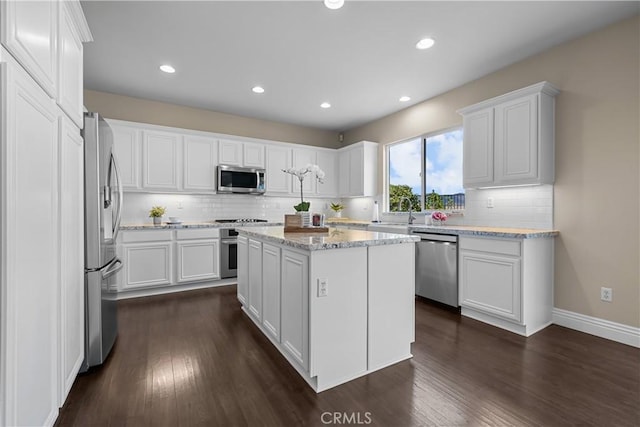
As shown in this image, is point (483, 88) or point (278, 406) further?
point (483, 88)

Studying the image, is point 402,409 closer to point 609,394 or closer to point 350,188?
point 609,394

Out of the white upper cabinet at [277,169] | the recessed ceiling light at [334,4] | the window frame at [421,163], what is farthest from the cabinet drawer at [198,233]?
the recessed ceiling light at [334,4]

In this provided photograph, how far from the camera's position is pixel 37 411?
1.32m

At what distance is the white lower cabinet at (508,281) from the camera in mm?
2711

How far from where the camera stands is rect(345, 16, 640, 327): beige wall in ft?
8.35

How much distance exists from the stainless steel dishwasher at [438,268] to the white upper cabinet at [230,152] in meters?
3.00

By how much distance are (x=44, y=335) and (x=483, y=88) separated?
4.50m

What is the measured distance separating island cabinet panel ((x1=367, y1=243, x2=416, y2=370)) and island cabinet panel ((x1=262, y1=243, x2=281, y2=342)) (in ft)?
2.30

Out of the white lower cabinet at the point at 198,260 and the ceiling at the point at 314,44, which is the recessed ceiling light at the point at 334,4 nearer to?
the ceiling at the point at 314,44

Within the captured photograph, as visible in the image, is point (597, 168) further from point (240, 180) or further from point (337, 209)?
point (240, 180)

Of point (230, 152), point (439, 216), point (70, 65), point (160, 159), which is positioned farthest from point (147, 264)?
point (439, 216)

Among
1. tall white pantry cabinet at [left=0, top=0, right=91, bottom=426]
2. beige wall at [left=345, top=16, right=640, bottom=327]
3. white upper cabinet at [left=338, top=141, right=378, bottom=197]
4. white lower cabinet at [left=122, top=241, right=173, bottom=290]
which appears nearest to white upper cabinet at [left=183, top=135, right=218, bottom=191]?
white lower cabinet at [left=122, top=241, right=173, bottom=290]

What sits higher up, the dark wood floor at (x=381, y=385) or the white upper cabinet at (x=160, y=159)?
the white upper cabinet at (x=160, y=159)

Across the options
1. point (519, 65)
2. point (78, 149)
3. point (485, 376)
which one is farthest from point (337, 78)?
point (485, 376)
